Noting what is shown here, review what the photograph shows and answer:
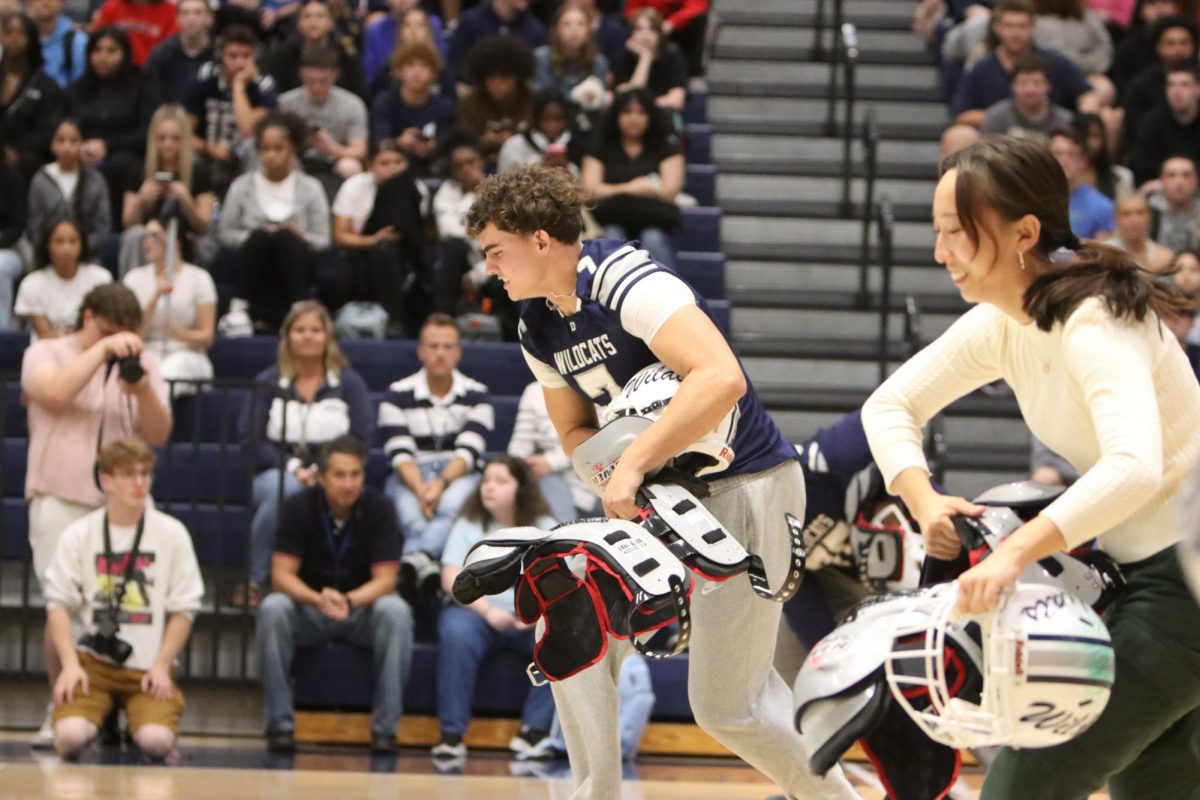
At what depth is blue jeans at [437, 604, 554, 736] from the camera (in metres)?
7.47

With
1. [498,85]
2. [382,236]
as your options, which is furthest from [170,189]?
[498,85]

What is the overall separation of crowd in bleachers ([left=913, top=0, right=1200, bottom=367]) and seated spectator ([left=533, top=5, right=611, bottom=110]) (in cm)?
228

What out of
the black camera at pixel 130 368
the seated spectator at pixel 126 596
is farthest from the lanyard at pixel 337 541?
the black camera at pixel 130 368

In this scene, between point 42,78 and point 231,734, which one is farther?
point 42,78

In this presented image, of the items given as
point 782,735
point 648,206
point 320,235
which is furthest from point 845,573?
point 320,235

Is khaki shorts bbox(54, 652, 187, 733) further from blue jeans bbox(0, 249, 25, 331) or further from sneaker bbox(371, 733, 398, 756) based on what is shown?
blue jeans bbox(0, 249, 25, 331)

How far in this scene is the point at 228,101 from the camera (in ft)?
35.4

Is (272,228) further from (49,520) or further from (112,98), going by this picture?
(49,520)

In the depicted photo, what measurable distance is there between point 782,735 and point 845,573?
184cm

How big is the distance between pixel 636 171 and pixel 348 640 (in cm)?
347

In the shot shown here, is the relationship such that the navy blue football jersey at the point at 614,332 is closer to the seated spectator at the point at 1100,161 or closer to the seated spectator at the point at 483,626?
the seated spectator at the point at 483,626

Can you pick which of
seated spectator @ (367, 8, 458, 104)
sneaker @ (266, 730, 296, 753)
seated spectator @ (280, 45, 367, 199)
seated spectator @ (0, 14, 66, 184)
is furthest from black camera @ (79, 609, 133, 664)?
seated spectator @ (367, 8, 458, 104)

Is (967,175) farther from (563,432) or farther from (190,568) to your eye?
(190,568)

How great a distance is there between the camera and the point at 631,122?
32.4 ft
